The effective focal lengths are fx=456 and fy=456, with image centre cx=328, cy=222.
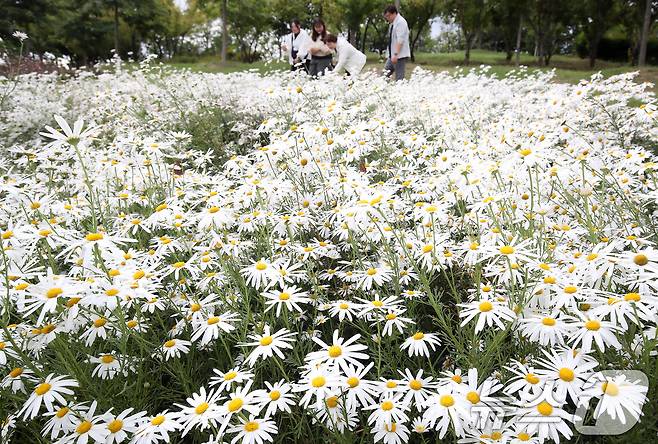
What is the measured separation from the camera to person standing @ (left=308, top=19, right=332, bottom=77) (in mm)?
8695

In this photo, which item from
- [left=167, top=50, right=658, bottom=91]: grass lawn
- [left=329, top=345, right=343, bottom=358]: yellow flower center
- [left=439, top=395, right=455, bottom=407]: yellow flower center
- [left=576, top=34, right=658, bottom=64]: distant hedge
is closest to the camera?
[left=439, top=395, right=455, bottom=407]: yellow flower center

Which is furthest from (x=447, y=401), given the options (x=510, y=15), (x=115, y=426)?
(x=510, y=15)

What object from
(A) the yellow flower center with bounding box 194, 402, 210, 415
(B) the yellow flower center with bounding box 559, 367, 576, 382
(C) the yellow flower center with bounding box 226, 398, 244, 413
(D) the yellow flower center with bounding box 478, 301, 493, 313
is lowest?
(A) the yellow flower center with bounding box 194, 402, 210, 415

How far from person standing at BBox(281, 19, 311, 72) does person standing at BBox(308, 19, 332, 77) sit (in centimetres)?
13

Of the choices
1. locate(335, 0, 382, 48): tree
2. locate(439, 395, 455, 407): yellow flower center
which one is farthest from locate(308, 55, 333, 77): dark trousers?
locate(335, 0, 382, 48): tree

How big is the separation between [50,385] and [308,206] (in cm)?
163

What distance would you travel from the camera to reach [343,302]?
1960mm

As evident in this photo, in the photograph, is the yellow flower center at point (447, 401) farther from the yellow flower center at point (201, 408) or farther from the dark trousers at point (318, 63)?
the dark trousers at point (318, 63)

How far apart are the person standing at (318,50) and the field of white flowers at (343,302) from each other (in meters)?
5.37

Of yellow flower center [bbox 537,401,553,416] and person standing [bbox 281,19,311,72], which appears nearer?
yellow flower center [bbox 537,401,553,416]

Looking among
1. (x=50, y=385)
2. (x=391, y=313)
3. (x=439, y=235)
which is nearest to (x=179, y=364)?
(x=50, y=385)

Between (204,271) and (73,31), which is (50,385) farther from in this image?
(73,31)

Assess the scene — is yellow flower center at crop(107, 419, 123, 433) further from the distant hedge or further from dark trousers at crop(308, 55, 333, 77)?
the distant hedge

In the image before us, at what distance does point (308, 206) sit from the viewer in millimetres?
2820
